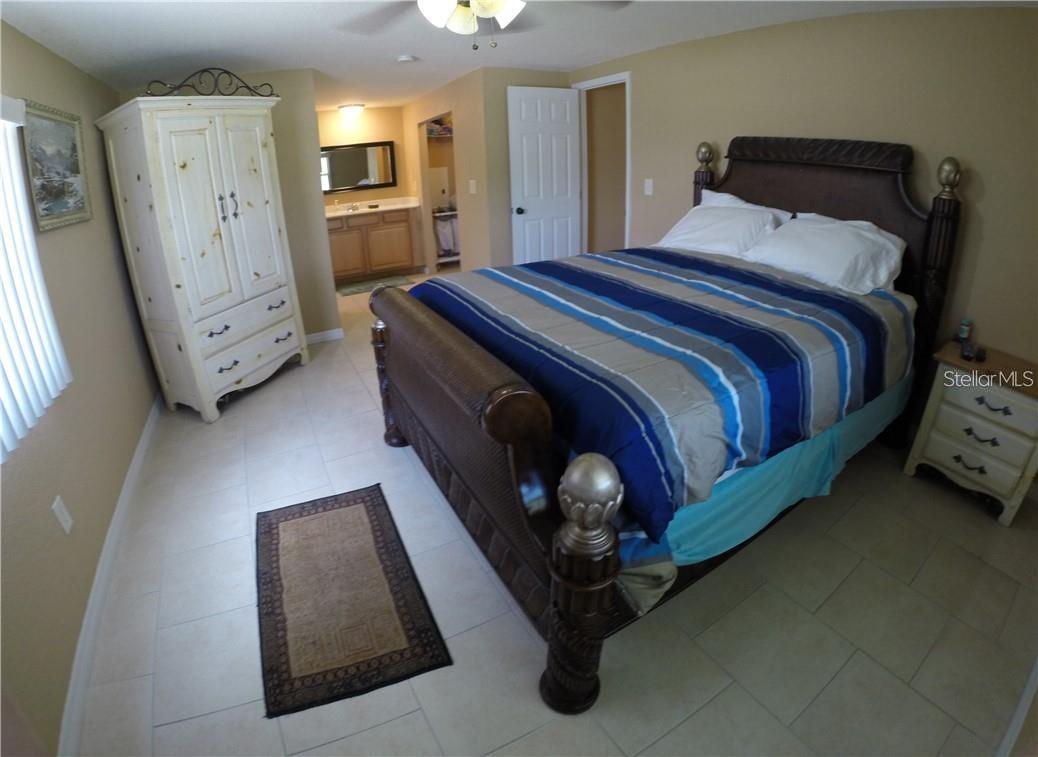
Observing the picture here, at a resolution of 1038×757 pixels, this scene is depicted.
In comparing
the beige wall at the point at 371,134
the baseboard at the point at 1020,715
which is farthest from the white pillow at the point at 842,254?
the beige wall at the point at 371,134

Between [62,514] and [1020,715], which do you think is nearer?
[1020,715]

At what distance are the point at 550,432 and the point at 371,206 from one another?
5.81 m

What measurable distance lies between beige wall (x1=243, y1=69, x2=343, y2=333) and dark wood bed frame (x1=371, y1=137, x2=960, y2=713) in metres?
1.93

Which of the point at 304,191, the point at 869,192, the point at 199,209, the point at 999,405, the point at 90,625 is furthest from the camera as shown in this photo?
the point at 304,191

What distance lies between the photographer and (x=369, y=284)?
6324 mm

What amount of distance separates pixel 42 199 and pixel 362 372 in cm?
195

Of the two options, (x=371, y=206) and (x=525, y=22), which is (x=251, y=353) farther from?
(x=371, y=206)

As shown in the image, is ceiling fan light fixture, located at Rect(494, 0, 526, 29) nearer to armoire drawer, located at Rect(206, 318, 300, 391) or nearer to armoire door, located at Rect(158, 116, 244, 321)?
armoire door, located at Rect(158, 116, 244, 321)

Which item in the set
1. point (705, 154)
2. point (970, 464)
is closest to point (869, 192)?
point (705, 154)

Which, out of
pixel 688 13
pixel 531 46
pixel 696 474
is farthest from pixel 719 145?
pixel 696 474

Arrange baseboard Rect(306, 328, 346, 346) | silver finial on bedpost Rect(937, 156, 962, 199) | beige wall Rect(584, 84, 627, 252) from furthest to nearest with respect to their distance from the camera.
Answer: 1. beige wall Rect(584, 84, 627, 252)
2. baseboard Rect(306, 328, 346, 346)
3. silver finial on bedpost Rect(937, 156, 962, 199)

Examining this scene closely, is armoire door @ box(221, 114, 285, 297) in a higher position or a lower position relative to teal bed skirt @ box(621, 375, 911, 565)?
higher

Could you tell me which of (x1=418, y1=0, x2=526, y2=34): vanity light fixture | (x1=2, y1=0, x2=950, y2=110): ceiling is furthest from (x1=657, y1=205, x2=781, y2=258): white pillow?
(x1=418, y1=0, x2=526, y2=34): vanity light fixture

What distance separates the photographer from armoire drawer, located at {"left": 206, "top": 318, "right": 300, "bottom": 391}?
3.23m
